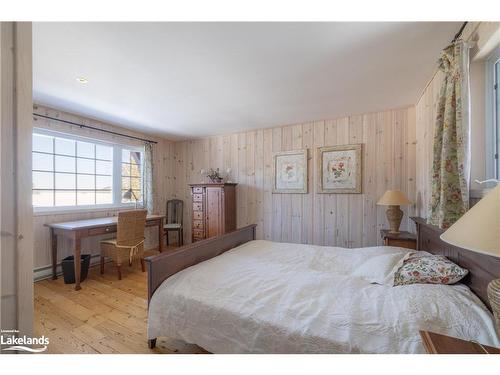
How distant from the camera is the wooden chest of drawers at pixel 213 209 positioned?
3951 mm

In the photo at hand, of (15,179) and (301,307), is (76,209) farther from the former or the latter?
(301,307)

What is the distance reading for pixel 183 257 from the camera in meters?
1.75

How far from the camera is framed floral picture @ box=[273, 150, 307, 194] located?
367 cm

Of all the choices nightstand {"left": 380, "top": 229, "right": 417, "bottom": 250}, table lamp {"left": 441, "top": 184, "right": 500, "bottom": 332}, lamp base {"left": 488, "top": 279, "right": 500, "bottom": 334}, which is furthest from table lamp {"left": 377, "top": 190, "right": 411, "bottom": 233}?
table lamp {"left": 441, "top": 184, "right": 500, "bottom": 332}

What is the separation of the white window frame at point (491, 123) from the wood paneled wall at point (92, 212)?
4.64 meters

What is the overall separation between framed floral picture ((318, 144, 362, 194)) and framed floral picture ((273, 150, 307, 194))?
0.28 metres

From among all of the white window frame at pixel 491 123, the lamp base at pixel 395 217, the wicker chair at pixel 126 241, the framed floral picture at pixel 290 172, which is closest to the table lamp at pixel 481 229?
the white window frame at pixel 491 123

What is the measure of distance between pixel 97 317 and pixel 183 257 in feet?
3.77

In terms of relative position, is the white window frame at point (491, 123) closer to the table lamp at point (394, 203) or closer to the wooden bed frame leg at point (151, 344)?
the table lamp at point (394, 203)

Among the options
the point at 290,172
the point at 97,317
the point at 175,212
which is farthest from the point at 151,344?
the point at 175,212

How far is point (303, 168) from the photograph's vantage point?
3.66 meters

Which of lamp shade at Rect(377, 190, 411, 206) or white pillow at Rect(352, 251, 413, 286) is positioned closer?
white pillow at Rect(352, 251, 413, 286)

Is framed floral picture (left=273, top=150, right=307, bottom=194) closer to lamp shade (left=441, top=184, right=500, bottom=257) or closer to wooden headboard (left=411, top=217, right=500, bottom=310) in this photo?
wooden headboard (left=411, top=217, right=500, bottom=310)
